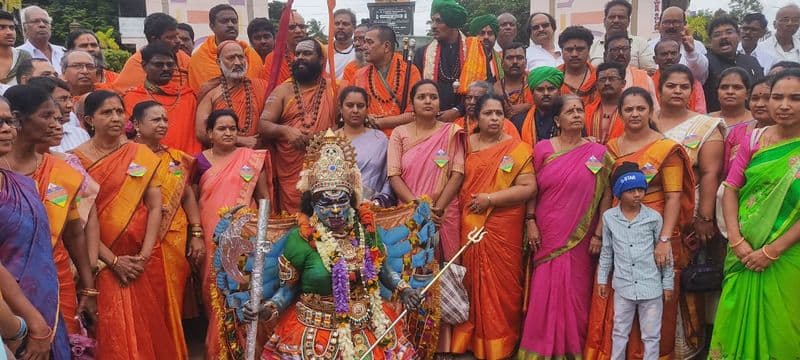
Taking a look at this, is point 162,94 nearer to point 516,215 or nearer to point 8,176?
point 8,176

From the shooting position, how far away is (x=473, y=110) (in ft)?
18.0

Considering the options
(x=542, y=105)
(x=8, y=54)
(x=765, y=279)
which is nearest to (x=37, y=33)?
(x=8, y=54)

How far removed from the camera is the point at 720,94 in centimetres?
527

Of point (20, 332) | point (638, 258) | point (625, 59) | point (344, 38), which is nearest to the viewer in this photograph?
point (20, 332)

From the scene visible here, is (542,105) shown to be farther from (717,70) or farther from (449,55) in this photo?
(717,70)

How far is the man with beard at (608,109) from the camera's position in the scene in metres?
5.38

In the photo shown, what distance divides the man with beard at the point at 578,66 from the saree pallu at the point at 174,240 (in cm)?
324

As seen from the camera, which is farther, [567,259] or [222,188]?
[222,188]

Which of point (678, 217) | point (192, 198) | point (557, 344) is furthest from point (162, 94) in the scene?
point (678, 217)

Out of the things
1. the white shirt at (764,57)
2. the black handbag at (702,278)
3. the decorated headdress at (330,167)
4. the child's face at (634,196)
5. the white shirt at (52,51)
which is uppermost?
the white shirt at (52,51)

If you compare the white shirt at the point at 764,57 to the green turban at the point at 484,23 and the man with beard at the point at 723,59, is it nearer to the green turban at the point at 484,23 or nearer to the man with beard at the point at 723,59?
the man with beard at the point at 723,59

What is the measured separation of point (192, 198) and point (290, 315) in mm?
1425

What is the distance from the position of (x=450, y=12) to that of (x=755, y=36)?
10.9 feet

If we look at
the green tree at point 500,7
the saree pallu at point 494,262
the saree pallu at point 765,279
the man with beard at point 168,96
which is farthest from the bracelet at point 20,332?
the green tree at point 500,7
